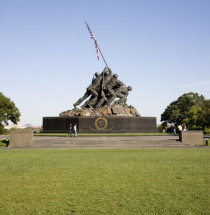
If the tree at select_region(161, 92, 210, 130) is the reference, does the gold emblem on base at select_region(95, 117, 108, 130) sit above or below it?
below

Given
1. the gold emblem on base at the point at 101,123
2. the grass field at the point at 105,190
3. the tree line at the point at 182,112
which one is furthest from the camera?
the tree line at the point at 182,112

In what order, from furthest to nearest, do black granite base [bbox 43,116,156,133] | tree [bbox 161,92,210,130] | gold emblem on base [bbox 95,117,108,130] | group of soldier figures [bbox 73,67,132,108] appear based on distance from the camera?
tree [bbox 161,92,210,130] < group of soldier figures [bbox 73,67,132,108] < gold emblem on base [bbox 95,117,108,130] < black granite base [bbox 43,116,156,133]

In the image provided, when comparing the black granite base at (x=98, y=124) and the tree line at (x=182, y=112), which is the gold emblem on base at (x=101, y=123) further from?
the tree line at (x=182, y=112)

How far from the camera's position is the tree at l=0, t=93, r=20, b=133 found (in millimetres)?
54825

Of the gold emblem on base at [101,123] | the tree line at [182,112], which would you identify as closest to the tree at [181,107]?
the tree line at [182,112]

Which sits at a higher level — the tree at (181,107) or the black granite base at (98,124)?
the tree at (181,107)

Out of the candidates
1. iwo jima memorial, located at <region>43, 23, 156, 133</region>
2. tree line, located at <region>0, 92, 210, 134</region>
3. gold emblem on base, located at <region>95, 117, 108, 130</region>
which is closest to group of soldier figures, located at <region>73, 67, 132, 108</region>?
iwo jima memorial, located at <region>43, 23, 156, 133</region>

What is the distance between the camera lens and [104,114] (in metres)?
32.6

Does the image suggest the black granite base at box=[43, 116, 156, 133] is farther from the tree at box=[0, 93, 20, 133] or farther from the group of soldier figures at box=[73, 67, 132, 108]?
the tree at box=[0, 93, 20, 133]

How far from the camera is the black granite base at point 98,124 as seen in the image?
3077 cm

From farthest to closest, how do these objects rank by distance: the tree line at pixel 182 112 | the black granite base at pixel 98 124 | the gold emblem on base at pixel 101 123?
the tree line at pixel 182 112 < the gold emblem on base at pixel 101 123 < the black granite base at pixel 98 124

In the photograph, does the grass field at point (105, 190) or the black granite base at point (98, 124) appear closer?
the grass field at point (105, 190)

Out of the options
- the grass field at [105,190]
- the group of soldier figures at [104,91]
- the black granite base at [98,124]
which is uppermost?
the group of soldier figures at [104,91]

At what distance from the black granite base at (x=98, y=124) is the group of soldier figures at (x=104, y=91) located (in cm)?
354
